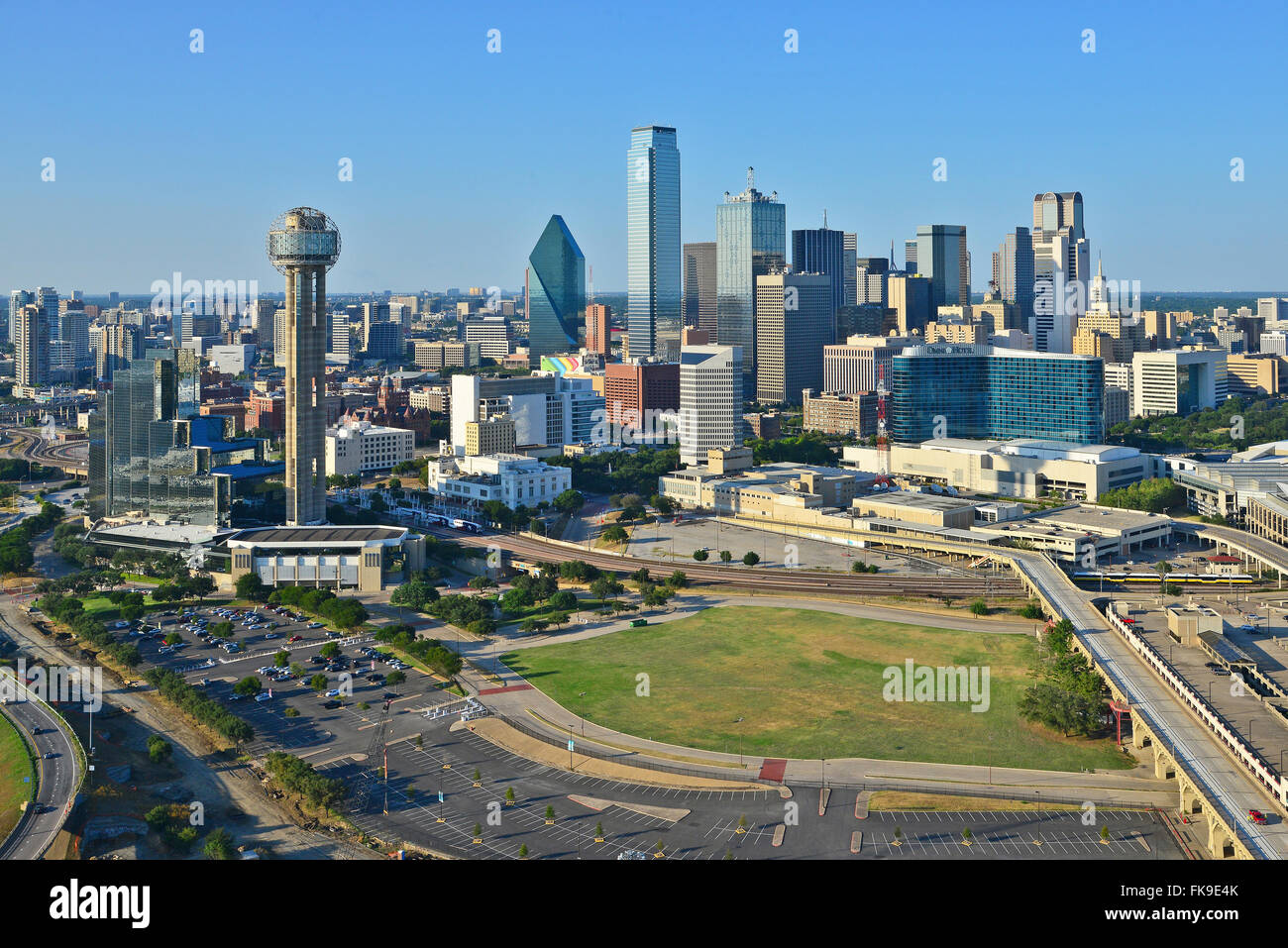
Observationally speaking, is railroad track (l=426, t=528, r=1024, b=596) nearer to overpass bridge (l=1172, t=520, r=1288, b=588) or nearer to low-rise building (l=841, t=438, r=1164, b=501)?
overpass bridge (l=1172, t=520, r=1288, b=588)

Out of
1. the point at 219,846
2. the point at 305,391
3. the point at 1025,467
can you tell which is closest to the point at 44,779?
the point at 219,846

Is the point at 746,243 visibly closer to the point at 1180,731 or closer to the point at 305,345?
the point at 305,345

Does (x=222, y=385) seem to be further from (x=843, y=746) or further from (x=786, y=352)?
(x=843, y=746)

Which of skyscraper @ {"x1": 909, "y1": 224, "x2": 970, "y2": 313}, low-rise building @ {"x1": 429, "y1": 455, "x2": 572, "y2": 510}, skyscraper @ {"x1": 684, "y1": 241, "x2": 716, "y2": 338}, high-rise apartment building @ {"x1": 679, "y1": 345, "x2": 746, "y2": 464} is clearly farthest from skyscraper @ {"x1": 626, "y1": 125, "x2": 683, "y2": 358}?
low-rise building @ {"x1": 429, "y1": 455, "x2": 572, "y2": 510}

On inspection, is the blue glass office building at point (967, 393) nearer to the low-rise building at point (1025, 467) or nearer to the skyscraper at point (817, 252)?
the low-rise building at point (1025, 467)

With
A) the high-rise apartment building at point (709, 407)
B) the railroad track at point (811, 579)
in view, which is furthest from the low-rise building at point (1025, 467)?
the railroad track at point (811, 579)
